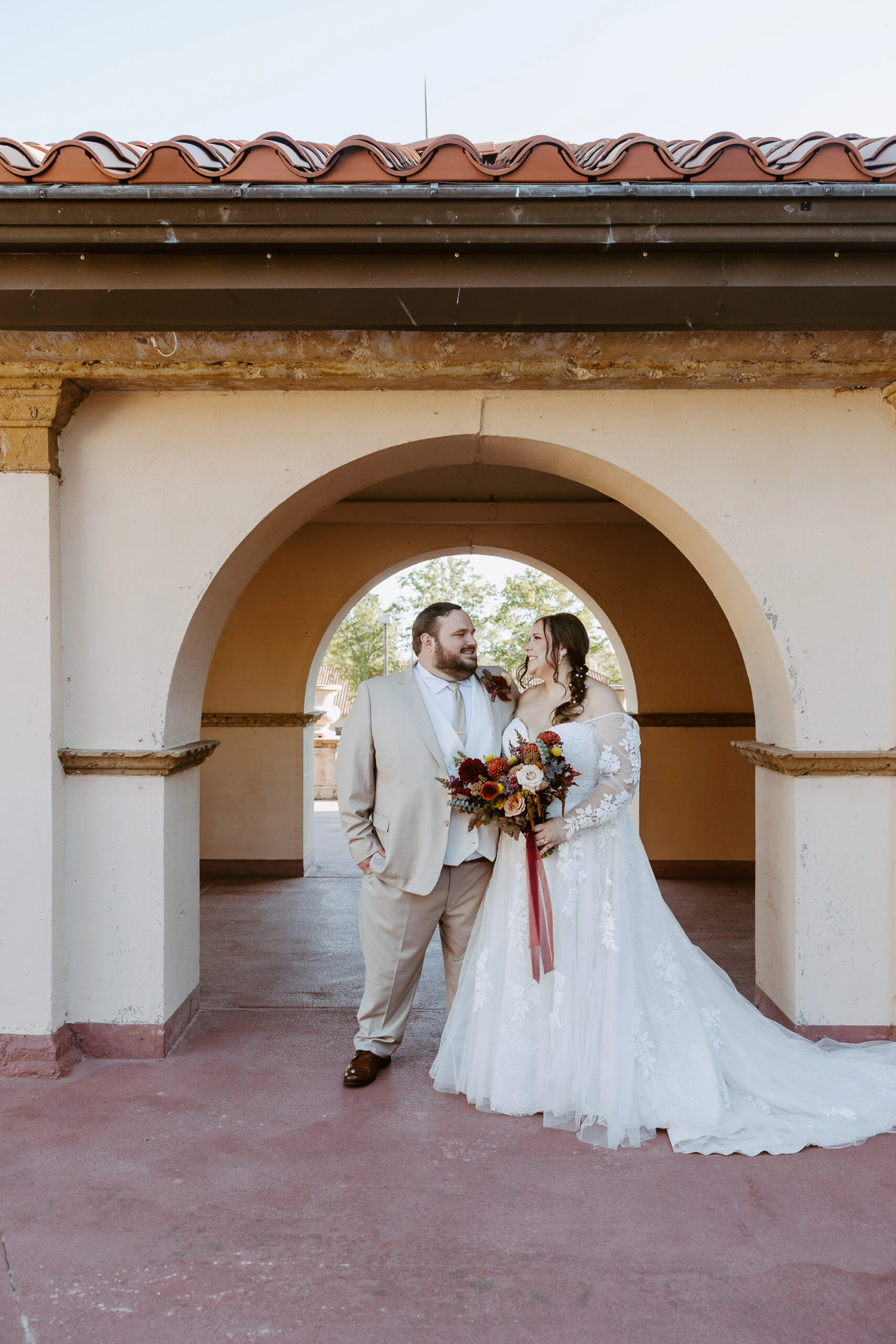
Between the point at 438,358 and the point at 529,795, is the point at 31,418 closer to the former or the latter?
the point at 438,358

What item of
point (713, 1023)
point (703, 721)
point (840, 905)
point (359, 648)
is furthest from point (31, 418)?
point (359, 648)

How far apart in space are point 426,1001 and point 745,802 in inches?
174

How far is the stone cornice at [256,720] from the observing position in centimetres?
814

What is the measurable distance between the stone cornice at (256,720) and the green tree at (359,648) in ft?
69.3

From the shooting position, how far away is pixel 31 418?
12.3 ft

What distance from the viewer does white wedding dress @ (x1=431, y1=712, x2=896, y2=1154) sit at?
10.4 ft

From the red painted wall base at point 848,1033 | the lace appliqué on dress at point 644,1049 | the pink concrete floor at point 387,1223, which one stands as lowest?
the pink concrete floor at point 387,1223

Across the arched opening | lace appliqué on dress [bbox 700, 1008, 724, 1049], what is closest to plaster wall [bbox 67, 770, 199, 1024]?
lace appliqué on dress [bbox 700, 1008, 724, 1049]

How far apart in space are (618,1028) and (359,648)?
27077 millimetres

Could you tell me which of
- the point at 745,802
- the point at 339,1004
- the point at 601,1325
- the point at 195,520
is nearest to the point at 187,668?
the point at 195,520

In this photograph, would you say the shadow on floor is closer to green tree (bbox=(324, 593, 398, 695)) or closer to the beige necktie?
the beige necktie

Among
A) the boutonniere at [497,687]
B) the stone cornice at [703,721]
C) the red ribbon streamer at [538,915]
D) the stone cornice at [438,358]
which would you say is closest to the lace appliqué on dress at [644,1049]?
the red ribbon streamer at [538,915]

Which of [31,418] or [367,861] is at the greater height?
[31,418]

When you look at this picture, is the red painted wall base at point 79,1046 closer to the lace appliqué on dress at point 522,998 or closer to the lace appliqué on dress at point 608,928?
the lace appliqué on dress at point 522,998
